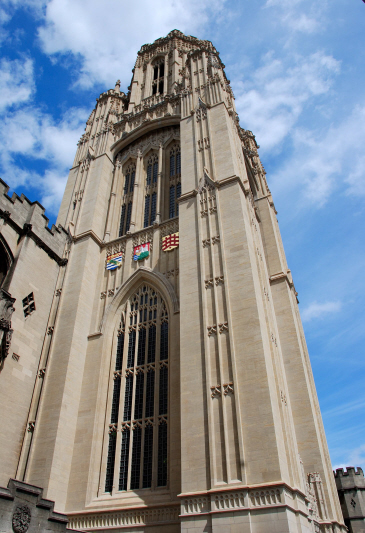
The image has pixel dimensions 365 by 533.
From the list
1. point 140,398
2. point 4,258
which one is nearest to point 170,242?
point 140,398

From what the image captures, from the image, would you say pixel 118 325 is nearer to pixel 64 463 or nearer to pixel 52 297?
pixel 52 297

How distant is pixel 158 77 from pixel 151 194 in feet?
55.7

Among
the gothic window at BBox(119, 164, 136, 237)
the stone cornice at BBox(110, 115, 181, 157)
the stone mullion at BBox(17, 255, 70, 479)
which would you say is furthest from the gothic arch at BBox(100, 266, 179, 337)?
the stone cornice at BBox(110, 115, 181, 157)

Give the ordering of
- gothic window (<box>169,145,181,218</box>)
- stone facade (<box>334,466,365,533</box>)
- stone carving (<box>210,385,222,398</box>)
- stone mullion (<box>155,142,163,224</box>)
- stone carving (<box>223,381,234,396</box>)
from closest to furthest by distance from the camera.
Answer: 1. stone carving (<box>223,381,234,396</box>)
2. stone carving (<box>210,385,222,398</box>)
3. stone mullion (<box>155,142,163,224</box>)
4. gothic window (<box>169,145,181,218</box>)
5. stone facade (<box>334,466,365,533</box>)

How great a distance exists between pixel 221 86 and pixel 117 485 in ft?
78.1

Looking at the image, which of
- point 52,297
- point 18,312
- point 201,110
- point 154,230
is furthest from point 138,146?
point 18,312

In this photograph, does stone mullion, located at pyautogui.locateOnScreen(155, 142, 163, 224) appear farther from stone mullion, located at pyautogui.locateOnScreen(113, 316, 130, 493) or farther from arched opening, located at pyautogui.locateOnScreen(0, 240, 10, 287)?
arched opening, located at pyautogui.locateOnScreen(0, 240, 10, 287)

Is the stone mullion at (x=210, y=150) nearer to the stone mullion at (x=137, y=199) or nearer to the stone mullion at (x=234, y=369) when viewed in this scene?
the stone mullion at (x=234, y=369)

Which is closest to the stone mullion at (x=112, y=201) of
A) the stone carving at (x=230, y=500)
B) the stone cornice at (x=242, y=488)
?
the stone cornice at (x=242, y=488)

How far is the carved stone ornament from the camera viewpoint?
9734 mm

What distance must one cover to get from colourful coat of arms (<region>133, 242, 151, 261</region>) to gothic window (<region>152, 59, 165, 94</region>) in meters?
19.4

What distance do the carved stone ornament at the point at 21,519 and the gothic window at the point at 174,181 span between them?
59.6 ft

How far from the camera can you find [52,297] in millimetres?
22469

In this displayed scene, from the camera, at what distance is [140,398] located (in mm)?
18344
